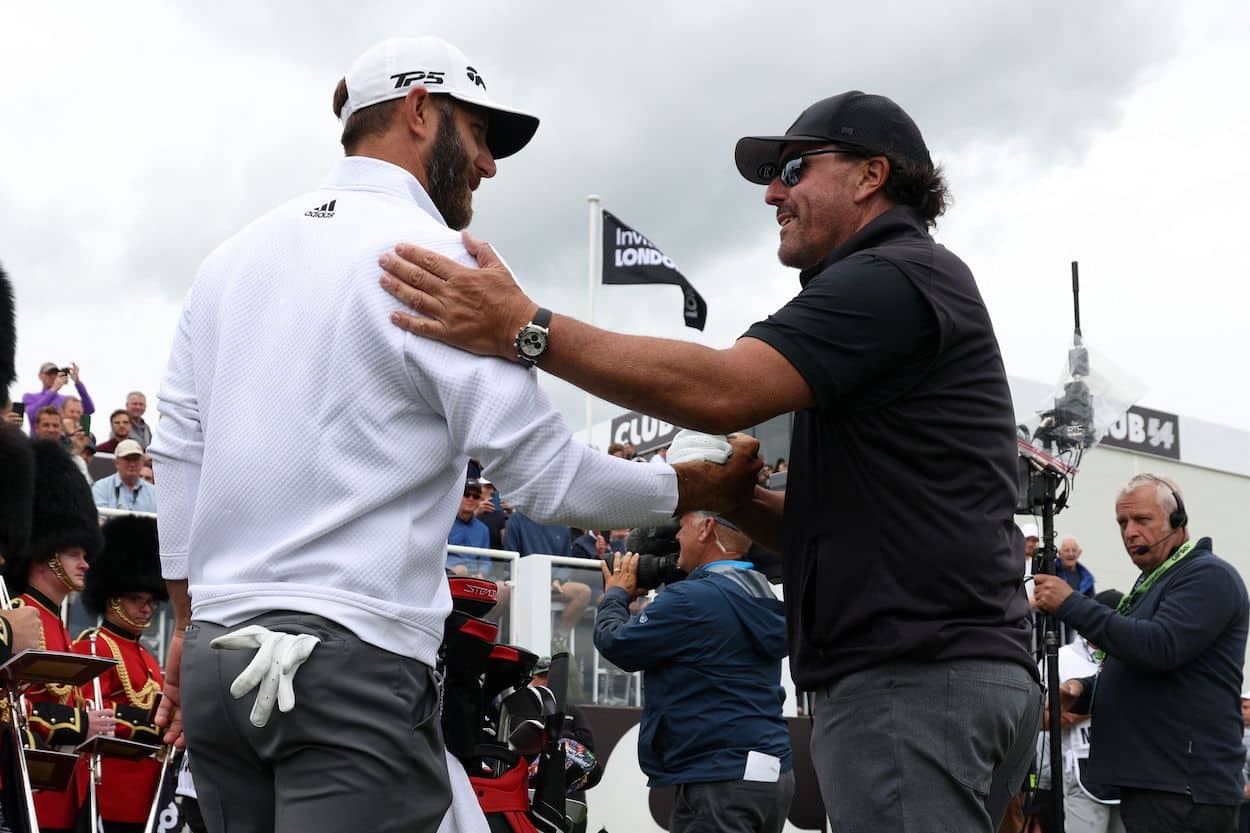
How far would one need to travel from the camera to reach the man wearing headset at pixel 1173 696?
613 cm

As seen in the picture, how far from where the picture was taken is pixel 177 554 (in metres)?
3.10

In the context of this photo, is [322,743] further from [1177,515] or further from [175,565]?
[1177,515]

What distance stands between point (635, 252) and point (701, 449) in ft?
58.5

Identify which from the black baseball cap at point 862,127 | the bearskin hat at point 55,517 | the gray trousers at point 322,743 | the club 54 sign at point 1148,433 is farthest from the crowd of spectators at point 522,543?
the club 54 sign at point 1148,433

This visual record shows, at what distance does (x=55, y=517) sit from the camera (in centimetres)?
771

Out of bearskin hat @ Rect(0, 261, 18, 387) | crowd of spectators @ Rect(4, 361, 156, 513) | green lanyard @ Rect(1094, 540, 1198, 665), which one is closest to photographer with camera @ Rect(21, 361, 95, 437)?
crowd of spectators @ Rect(4, 361, 156, 513)

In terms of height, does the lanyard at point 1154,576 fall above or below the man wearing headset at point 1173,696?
above

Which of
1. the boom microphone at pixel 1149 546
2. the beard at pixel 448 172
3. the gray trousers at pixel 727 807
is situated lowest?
the gray trousers at pixel 727 807

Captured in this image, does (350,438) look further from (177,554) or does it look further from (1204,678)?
(1204,678)

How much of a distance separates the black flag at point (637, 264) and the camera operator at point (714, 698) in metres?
14.1

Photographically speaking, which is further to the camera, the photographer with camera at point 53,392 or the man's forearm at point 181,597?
the photographer with camera at point 53,392

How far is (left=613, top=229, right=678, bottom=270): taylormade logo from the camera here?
68.6 feet

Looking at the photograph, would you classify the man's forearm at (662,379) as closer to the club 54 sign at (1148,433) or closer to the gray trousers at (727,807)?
the gray trousers at (727,807)

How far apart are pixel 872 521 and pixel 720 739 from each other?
3.83 metres
